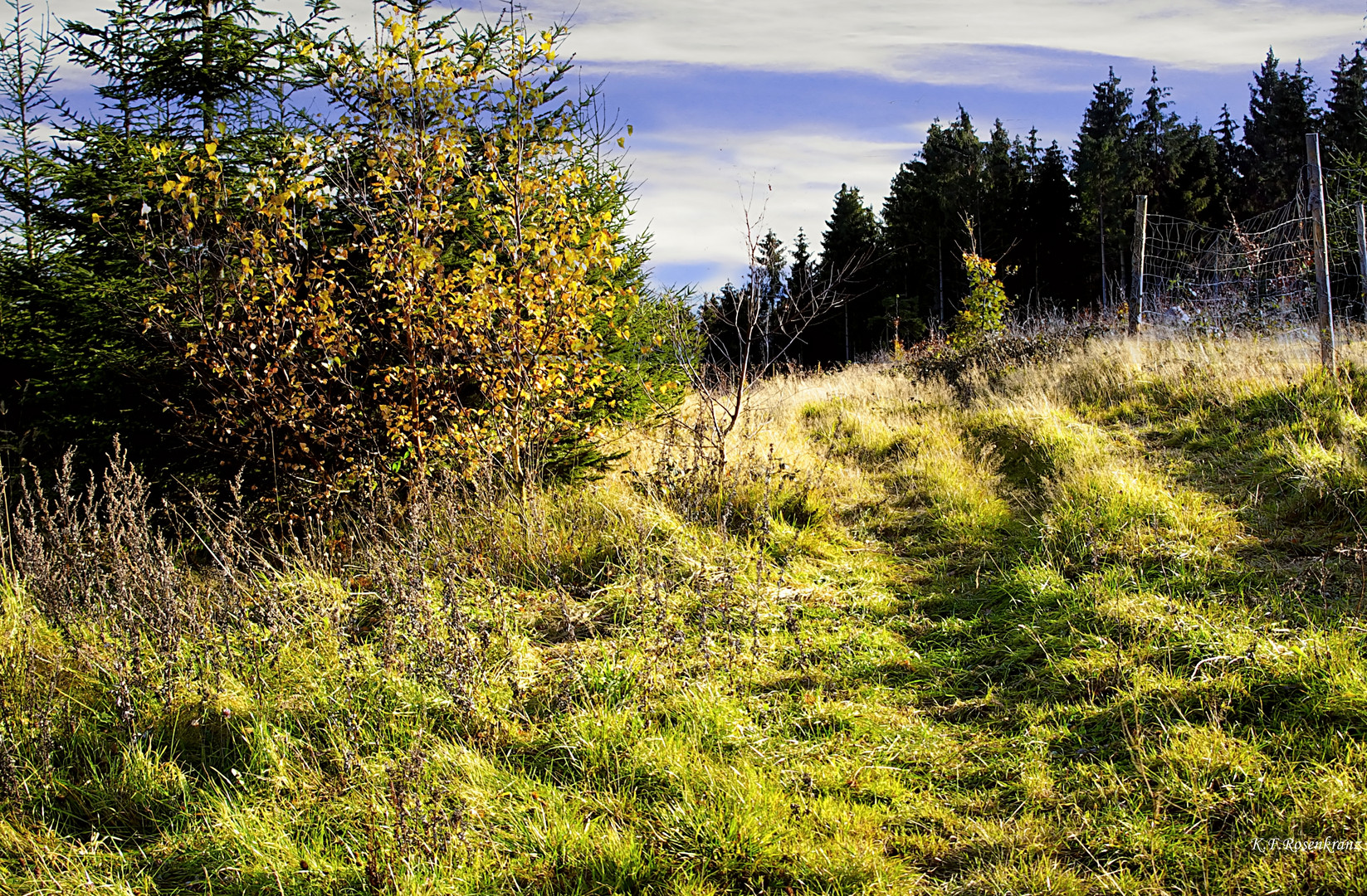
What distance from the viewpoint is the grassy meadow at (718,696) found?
238 centimetres

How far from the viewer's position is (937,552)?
200 inches

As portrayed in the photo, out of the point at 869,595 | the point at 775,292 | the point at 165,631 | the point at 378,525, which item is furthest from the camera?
the point at 775,292

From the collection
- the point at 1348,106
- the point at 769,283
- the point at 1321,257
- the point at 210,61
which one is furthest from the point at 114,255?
the point at 1348,106

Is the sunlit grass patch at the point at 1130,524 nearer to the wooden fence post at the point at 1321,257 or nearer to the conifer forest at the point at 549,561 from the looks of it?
the conifer forest at the point at 549,561

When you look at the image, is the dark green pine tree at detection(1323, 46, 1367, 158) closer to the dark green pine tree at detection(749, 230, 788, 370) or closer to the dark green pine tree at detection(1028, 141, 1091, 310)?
the dark green pine tree at detection(1028, 141, 1091, 310)

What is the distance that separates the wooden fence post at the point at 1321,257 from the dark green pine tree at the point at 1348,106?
28.2m

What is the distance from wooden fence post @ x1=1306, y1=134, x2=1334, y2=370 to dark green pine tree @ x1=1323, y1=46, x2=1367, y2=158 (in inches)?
1108

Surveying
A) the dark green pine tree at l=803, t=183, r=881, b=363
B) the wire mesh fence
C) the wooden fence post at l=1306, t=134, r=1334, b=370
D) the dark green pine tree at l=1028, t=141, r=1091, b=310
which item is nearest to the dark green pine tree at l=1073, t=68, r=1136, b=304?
the dark green pine tree at l=1028, t=141, r=1091, b=310

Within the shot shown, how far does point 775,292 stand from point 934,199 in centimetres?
2851

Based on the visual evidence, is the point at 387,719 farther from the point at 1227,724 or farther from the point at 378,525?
the point at 1227,724

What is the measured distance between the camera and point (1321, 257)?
7.45m

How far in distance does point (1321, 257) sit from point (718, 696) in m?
7.76

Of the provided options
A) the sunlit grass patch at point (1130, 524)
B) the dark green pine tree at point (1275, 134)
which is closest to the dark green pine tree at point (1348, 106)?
Result: the dark green pine tree at point (1275, 134)

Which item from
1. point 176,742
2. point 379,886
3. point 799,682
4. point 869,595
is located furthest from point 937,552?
point 176,742
